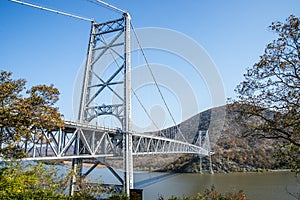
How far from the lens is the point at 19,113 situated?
17.5 feet

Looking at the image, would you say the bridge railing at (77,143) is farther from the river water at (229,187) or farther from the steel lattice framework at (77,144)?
the river water at (229,187)

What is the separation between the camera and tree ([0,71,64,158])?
521 cm

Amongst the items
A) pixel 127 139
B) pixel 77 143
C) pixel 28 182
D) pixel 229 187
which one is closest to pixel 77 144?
pixel 77 143

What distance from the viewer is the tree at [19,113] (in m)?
5.21

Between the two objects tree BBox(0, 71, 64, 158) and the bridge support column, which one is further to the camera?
the bridge support column

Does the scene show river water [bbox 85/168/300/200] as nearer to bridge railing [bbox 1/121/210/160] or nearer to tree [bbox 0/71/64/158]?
bridge railing [bbox 1/121/210/160]

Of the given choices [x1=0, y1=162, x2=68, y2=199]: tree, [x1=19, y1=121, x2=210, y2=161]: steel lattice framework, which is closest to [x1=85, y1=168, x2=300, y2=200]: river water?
[x1=19, y1=121, x2=210, y2=161]: steel lattice framework

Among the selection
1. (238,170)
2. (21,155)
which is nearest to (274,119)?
(21,155)

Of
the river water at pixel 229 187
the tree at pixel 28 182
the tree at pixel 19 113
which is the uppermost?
the tree at pixel 19 113

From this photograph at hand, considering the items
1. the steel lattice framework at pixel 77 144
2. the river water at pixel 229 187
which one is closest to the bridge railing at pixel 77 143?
the steel lattice framework at pixel 77 144

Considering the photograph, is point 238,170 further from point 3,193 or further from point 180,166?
point 3,193

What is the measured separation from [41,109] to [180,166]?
1540 inches

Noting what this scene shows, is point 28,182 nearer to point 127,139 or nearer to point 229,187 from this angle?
point 127,139

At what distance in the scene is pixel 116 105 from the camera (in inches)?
547
